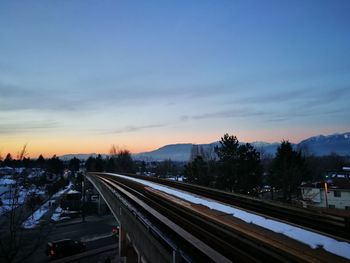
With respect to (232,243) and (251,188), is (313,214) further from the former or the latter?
(251,188)

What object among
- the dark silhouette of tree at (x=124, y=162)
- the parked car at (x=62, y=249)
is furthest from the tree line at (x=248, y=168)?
the dark silhouette of tree at (x=124, y=162)

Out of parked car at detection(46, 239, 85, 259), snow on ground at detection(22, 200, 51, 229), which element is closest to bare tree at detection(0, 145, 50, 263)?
parked car at detection(46, 239, 85, 259)

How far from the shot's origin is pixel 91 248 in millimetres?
36031

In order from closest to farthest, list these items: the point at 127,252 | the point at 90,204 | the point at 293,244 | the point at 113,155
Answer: the point at 293,244
the point at 127,252
the point at 90,204
the point at 113,155

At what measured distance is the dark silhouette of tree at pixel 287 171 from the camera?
48.6 meters

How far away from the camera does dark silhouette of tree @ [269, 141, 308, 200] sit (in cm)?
4864

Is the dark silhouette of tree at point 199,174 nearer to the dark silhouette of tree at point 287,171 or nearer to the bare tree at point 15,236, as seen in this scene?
the dark silhouette of tree at point 287,171

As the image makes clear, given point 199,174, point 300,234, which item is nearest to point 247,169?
point 199,174

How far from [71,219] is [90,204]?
34.3ft

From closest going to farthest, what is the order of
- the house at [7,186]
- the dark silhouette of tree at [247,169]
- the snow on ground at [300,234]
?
the snow on ground at [300,234]
the house at [7,186]
the dark silhouette of tree at [247,169]

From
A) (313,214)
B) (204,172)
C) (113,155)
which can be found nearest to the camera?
(313,214)

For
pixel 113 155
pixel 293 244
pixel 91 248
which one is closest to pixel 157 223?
pixel 293 244

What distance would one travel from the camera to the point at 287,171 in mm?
49125

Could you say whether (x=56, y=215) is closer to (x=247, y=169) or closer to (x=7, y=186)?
(x=247, y=169)
